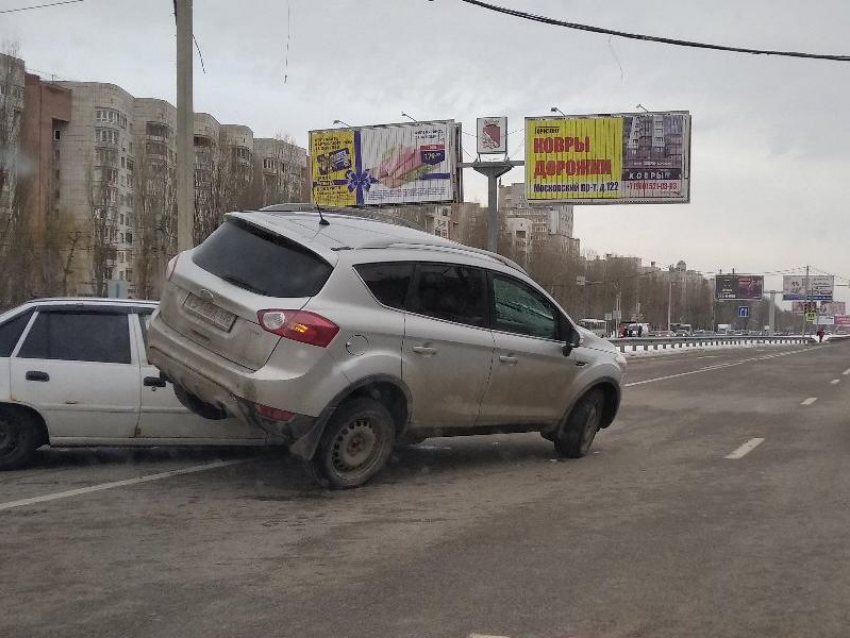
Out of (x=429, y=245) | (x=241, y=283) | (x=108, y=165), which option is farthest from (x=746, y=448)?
(x=108, y=165)

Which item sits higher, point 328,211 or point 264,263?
point 328,211

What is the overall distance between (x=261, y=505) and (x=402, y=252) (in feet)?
7.26

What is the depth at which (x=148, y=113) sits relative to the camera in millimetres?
77875

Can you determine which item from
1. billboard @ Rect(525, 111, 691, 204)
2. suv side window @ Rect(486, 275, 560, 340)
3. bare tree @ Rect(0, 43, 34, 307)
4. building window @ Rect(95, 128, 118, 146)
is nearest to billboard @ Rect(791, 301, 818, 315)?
billboard @ Rect(525, 111, 691, 204)

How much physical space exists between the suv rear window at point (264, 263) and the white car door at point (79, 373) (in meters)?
1.17

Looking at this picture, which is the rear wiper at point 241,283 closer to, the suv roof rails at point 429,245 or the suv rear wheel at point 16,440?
the suv roof rails at point 429,245

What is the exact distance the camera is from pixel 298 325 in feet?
19.1

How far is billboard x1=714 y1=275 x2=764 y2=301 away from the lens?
99000 millimetres

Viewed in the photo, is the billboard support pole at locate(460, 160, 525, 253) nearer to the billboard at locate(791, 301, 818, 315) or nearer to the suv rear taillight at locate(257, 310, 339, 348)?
Result: the suv rear taillight at locate(257, 310, 339, 348)

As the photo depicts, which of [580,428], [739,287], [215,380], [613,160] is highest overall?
[613,160]

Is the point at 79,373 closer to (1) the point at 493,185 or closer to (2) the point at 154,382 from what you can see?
(2) the point at 154,382

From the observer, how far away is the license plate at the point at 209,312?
238 inches

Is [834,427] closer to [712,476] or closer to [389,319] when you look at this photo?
[712,476]

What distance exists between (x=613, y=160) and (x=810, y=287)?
93087 mm
